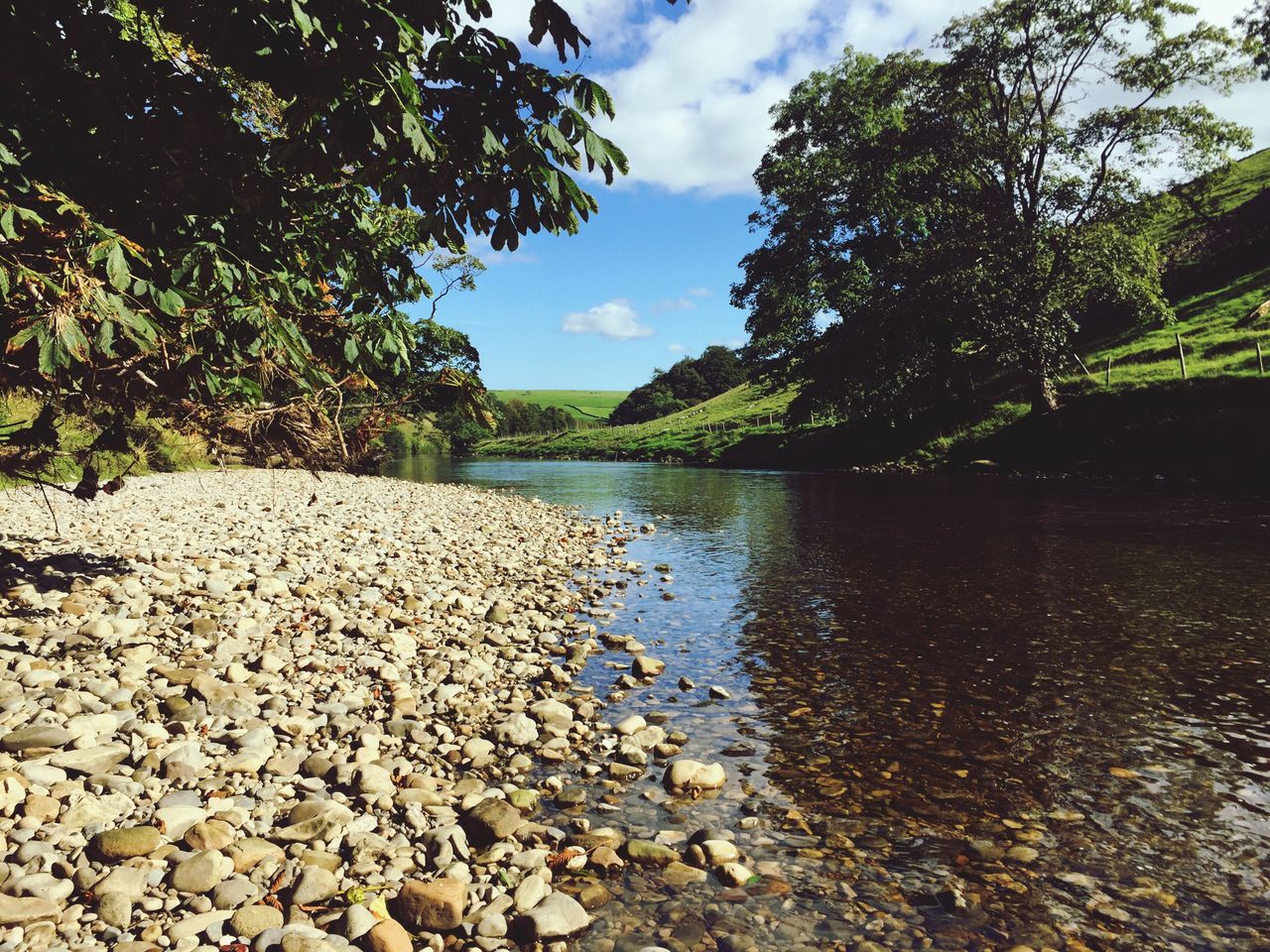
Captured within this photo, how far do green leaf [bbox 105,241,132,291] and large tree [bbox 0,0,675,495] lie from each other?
1 centimetres

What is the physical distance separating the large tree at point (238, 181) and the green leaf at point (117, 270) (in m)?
0.01

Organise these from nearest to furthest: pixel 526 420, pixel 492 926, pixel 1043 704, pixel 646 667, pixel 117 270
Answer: pixel 492 926 → pixel 117 270 → pixel 1043 704 → pixel 646 667 → pixel 526 420

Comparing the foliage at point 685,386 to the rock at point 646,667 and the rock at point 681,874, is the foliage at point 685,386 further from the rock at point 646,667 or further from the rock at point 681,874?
the rock at point 681,874

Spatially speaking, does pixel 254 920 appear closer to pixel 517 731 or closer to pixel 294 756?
pixel 294 756

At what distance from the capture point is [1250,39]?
3281cm

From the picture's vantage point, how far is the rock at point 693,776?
6.04 metres

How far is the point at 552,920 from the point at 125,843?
263 centimetres

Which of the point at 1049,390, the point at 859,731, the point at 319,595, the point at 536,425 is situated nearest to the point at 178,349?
the point at 319,595

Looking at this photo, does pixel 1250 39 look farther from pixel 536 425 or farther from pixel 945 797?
pixel 536 425

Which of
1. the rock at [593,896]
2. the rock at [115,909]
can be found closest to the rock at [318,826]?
the rock at [115,909]

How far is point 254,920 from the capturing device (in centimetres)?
398

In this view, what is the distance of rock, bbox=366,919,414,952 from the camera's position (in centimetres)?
391

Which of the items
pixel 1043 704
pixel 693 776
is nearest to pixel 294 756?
pixel 693 776

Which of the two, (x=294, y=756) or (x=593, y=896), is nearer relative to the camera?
(x=593, y=896)
